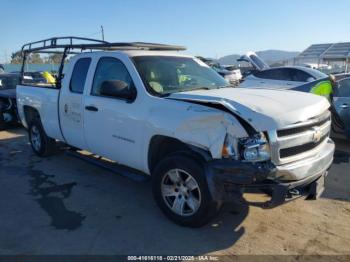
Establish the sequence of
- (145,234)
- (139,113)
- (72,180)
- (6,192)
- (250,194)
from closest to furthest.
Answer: (250,194) < (145,234) < (139,113) < (6,192) < (72,180)

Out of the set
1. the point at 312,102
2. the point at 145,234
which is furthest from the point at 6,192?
the point at 312,102

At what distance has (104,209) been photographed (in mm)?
4715

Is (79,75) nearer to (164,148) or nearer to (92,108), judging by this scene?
(92,108)

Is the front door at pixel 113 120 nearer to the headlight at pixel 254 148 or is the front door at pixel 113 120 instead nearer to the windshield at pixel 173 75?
the windshield at pixel 173 75

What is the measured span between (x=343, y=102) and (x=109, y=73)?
16.5ft

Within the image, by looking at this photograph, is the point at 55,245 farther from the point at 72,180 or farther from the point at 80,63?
the point at 80,63

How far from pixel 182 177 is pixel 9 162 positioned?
435cm

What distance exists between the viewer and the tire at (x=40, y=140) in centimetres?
708

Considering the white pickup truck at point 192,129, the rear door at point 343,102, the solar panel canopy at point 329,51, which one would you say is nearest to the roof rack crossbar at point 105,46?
the white pickup truck at point 192,129

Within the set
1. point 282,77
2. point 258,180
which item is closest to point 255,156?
point 258,180

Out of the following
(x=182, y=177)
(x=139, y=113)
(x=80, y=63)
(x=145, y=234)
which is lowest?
(x=145, y=234)

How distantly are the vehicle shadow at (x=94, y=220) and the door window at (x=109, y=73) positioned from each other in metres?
1.38

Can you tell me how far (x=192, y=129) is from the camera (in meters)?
3.85

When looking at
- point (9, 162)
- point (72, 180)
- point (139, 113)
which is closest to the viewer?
point (139, 113)
